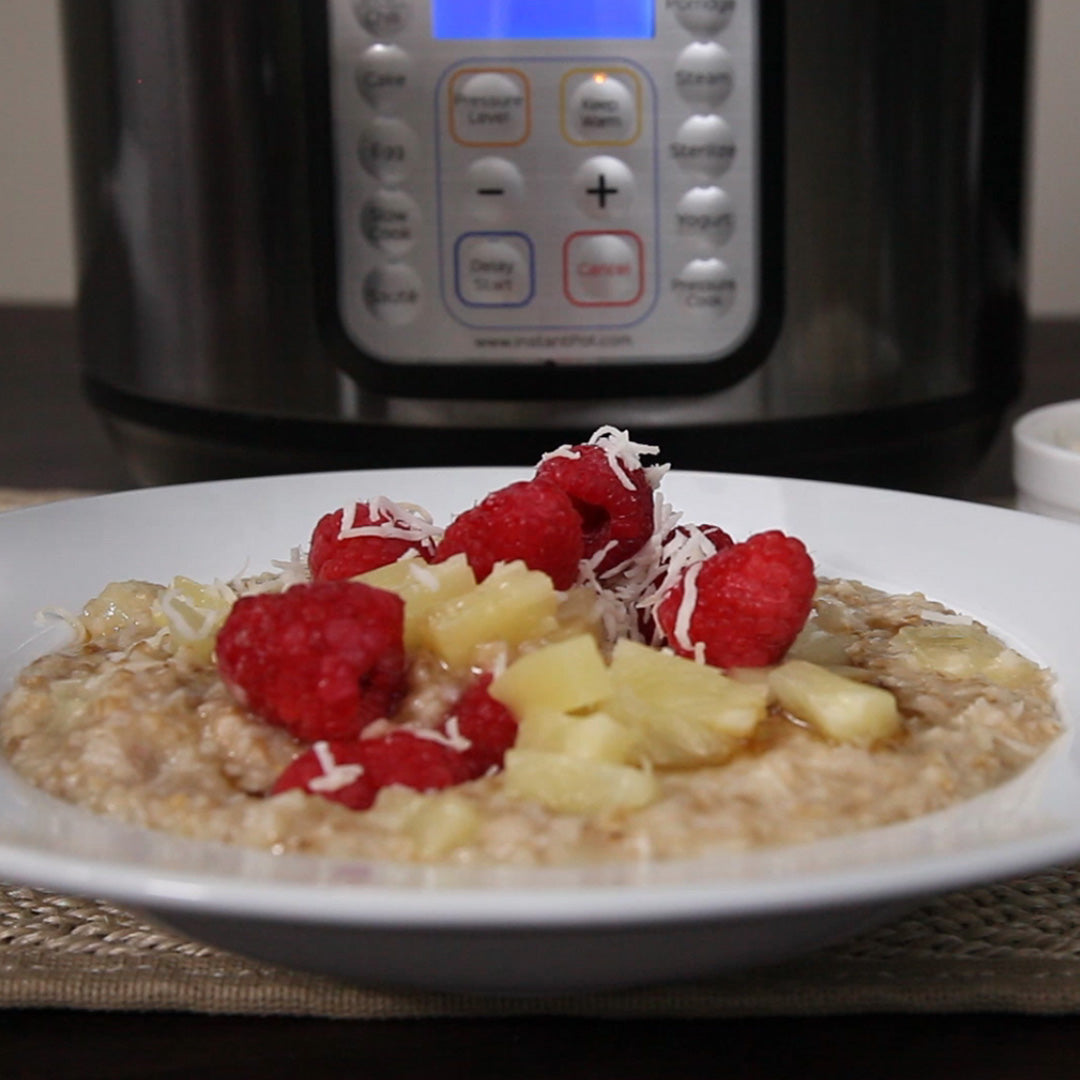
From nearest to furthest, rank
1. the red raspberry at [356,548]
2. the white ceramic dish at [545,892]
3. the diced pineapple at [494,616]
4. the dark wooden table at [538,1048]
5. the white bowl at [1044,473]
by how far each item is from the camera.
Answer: the white ceramic dish at [545,892]
the dark wooden table at [538,1048]
the diced pineapple at [494,616]
the red raspberry at [356,548]
the white bowl at [1044,473]

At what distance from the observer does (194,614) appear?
773 mm

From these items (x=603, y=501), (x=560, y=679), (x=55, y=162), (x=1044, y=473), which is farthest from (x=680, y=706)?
(x=55, y=162)

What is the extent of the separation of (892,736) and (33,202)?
1768mm

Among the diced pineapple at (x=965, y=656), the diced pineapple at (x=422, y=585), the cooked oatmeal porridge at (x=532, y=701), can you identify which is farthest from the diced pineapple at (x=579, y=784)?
the diced pineapple at (x=965, y=656)

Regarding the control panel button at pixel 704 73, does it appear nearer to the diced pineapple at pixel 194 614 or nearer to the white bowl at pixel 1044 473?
the white bowl at pixel 1044 473

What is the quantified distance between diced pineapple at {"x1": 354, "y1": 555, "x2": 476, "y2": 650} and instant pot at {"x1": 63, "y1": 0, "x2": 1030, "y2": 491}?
397 mm

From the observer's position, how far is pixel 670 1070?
0.56m

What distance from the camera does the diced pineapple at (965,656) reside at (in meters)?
0.76

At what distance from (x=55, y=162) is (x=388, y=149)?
3.91 ft

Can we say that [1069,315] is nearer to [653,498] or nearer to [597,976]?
[653,498]

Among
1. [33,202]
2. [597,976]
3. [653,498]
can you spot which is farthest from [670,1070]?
[33,202]

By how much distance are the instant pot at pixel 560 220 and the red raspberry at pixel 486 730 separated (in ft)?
1.59

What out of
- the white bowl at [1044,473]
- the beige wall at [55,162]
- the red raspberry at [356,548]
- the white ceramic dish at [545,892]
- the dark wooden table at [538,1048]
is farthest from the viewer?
the beige wall at [55,162]

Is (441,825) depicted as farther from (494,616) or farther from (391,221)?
(391,221)
